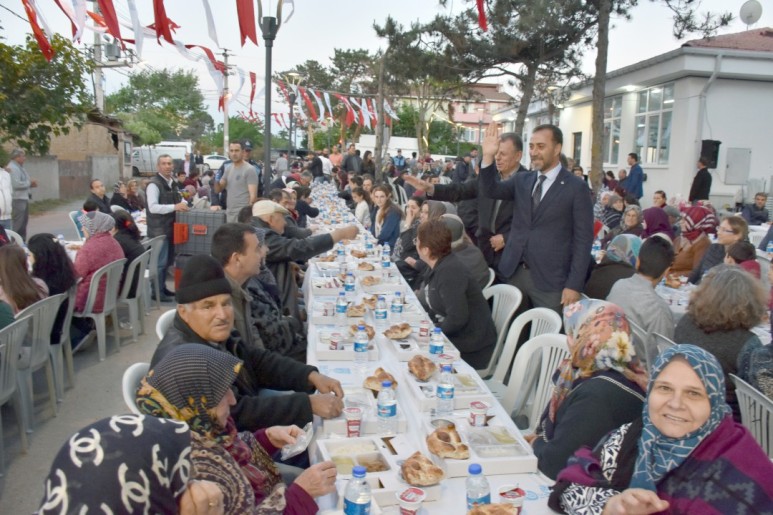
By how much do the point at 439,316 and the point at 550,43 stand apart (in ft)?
44.1

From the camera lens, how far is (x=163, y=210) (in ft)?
24.6

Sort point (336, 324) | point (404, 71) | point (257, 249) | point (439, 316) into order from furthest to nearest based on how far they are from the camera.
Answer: point (404, 71) < point (439, 316) < point (336, 324) < point (257, 249)

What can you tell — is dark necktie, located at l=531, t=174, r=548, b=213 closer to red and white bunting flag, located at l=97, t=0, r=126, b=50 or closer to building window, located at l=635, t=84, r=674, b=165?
red and white bunting flag, located at l=97, t=0, r=126, b=50

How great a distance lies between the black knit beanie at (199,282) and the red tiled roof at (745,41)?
625 inches

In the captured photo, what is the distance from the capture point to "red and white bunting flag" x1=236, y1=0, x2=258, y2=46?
620cm

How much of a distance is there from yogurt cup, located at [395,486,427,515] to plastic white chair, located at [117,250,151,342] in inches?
189

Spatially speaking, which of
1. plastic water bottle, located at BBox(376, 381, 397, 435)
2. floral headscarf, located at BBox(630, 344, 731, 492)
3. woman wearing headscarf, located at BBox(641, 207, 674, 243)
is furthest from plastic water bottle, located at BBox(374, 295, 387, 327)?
woman wearing headscarf, located at BBox(641, 207, 674, 243)

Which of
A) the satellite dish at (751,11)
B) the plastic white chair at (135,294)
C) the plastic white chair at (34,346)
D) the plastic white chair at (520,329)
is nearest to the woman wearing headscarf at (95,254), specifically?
the plastic white chair at (135,294)

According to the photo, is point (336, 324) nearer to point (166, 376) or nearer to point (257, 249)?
point (257, 249)

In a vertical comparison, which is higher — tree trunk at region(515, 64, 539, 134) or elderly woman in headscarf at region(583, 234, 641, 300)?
tree trunk at region(515, 64, 539, 134)

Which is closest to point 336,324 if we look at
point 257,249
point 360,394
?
point 257,249

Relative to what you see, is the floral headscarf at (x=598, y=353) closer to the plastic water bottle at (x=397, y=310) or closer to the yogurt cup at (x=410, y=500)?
the yogurt cup at (x=410, y=500)

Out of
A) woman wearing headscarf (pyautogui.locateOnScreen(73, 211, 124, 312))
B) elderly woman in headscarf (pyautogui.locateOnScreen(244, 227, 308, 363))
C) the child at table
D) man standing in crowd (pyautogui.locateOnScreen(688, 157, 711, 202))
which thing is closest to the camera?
elderly woman in headscarf (pyautogui.locateOnScreen(244, 227, 308, 363))

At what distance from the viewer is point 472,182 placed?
4.70 meters
